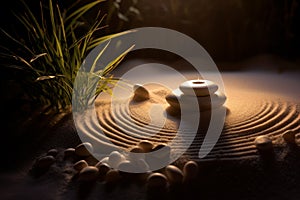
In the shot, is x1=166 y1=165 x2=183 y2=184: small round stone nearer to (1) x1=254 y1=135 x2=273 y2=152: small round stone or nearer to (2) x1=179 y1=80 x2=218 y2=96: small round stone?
(1) x1=254 y1=135 x2=273 y2=152: small round stone

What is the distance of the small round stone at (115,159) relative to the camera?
150 centimetres

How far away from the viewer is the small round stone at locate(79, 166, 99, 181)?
144cm

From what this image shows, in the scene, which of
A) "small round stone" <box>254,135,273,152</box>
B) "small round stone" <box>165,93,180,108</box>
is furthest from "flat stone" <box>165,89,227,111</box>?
"small round stone" <box>254,135,273,152</box>

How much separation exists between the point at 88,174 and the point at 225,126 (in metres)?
0.74

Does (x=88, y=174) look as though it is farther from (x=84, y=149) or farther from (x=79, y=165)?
(x=84, y=149)

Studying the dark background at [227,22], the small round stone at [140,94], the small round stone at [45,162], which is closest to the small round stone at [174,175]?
the small round stone at [45,162]

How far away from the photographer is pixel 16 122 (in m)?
1.97

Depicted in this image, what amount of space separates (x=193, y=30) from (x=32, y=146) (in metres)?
2.40

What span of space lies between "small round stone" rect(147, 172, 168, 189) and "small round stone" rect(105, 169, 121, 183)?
0.14m

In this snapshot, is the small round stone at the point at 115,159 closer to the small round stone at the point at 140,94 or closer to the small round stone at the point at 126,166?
the small round stone at the point at 126,166

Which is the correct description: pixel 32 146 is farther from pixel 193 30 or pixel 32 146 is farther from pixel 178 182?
pixel 193 30

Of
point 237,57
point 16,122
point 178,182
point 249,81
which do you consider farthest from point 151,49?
point 178,182

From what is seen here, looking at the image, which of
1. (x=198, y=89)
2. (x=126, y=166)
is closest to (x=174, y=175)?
(x=126, y=166)

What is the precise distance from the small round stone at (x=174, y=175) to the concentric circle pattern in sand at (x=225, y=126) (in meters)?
0.17
